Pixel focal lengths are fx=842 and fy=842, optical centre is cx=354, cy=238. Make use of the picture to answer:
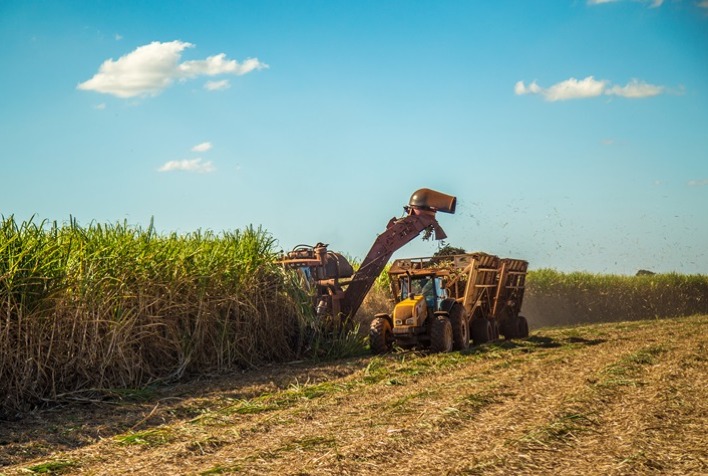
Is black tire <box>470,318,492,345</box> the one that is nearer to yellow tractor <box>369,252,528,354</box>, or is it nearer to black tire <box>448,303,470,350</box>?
yellow tractor <box>369,252,528,354</box>

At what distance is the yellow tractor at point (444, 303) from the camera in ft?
52.5

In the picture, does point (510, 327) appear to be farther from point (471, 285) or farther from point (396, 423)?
point (396, 423)

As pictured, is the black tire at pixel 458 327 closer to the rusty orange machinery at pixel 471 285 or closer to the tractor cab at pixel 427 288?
the rusty orange machinery at pixel 471 285

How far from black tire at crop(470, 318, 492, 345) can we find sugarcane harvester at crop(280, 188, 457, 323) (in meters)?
2.07

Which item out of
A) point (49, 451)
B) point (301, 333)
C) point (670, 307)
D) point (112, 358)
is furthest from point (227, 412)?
point (670, 307)

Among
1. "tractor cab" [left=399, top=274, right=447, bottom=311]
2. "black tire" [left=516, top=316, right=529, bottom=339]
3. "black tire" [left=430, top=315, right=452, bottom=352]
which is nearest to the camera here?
"black tire" [left=430, top=315, right=452, bottom=352]

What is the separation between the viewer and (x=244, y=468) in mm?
7129

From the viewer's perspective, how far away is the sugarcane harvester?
56.4ft

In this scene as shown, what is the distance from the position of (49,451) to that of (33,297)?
11.4 feet

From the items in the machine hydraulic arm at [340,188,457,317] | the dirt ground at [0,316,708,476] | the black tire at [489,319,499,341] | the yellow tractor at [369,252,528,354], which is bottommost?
the dirt ground at [0,316,708,476]

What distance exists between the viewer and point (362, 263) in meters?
18.3

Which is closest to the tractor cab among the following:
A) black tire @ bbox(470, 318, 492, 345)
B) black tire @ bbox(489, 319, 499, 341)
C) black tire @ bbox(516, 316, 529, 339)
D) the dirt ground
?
black tire @ bbox(470, 318, 492, 345)

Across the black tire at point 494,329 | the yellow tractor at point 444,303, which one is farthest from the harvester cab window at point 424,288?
the black tire at point 494,329

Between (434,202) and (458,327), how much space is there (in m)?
3.18
